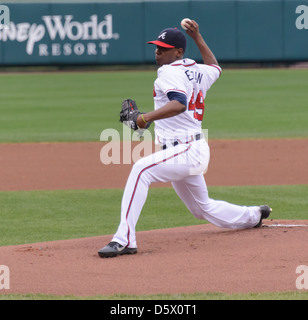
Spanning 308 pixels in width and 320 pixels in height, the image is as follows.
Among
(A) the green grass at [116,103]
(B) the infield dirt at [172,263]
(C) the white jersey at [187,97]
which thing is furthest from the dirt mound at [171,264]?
(A) the green grass at [116,103]

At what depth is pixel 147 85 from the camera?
24359mm

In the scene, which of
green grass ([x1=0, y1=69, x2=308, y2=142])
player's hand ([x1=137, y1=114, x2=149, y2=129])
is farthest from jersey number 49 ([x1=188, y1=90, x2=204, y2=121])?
green grass ([x1=0, y1=69, x2=308, y2=142])

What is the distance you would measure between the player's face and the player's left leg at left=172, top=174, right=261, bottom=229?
0.94 m

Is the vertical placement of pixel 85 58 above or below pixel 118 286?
above

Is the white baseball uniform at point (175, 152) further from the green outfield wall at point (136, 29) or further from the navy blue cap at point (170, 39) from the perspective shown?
the green outfield wall at point (136, 29)

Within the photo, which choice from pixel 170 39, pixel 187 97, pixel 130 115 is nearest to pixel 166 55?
pixel 170 39

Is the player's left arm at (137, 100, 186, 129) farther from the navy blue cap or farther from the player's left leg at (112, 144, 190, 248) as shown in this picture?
the navy blue cap

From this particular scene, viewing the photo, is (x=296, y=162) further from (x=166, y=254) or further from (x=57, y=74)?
(x=57, y=74)

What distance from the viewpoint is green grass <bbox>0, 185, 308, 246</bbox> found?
725cm

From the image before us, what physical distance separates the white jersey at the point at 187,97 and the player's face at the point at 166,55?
65mm

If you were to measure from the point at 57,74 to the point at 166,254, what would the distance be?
24.4 metres

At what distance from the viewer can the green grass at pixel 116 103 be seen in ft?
49.2

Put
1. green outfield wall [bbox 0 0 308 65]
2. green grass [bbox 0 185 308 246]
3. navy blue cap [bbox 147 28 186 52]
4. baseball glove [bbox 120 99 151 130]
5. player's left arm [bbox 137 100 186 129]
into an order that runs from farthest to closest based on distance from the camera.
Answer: green outfield wall [bbox 0 0 308 65] < green grass [bbox 0 185 308 246] < navy blue cap [bbox 147 28 186 52] < baseball glove [bbox 120 99 151 130] < player's left arm [bbox 137 100 186 129]
